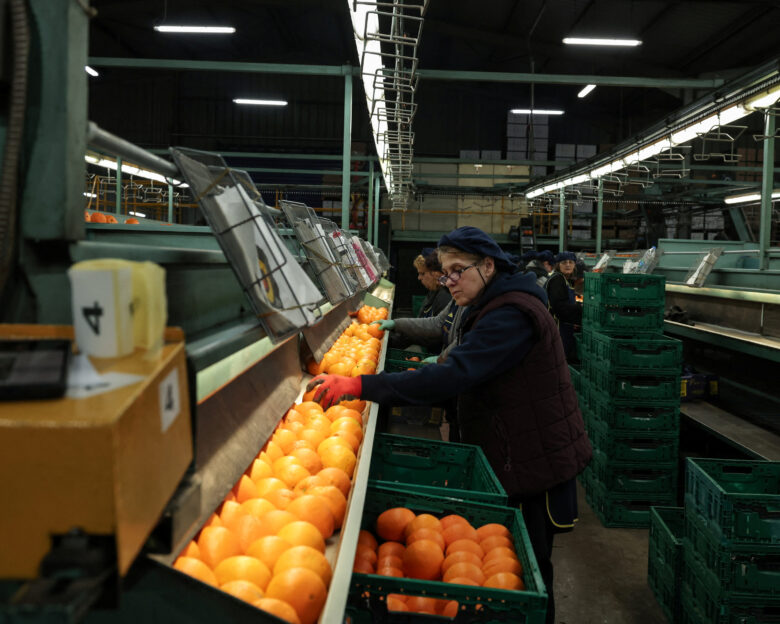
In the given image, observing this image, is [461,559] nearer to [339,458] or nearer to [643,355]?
[339,458]

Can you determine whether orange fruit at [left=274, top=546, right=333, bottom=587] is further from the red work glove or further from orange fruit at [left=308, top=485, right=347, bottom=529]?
the red work glove

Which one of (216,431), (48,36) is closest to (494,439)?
(216,431)

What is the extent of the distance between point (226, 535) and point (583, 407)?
492 cm

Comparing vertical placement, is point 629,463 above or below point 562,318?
below

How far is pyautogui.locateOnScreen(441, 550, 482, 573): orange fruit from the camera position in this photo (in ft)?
5.90

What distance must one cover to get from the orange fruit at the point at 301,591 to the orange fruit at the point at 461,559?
0.63 meters

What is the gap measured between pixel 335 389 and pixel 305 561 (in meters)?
1.14

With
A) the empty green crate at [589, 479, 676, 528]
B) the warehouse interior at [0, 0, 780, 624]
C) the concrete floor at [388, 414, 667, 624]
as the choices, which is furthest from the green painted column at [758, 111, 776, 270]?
the concrete floor at [388, 414, 667, 624]

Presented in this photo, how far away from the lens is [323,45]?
2112 centimetres

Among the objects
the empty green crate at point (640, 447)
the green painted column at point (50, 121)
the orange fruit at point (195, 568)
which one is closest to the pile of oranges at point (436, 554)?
the orange fruit at point (195, 568)

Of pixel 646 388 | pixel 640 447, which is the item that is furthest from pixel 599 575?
pixel 646 388

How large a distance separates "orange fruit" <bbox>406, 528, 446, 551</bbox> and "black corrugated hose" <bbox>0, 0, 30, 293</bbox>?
1399 mm

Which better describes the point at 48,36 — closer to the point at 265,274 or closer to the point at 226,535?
the point at 265,274

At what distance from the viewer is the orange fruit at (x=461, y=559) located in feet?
5.90
